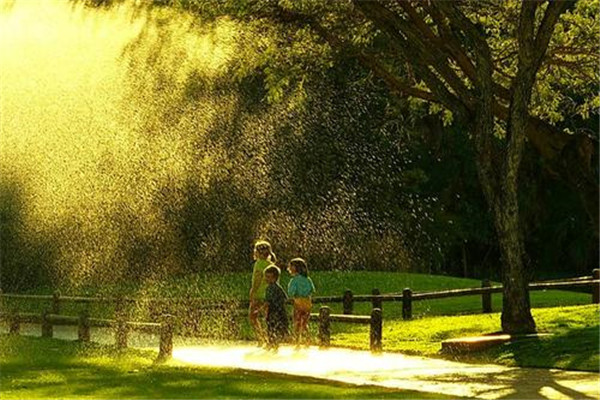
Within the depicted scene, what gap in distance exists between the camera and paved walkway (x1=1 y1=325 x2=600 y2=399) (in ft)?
61.6

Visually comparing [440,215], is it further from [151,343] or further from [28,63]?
[151,343]

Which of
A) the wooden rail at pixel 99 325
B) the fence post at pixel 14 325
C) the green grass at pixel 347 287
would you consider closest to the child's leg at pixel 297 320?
the wooden rail at pixel 99 325

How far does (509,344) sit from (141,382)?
7694mm

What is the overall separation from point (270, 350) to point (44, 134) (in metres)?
20.0

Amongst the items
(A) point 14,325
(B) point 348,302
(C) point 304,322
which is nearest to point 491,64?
(C) point 304,322

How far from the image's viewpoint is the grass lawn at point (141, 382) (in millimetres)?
18672

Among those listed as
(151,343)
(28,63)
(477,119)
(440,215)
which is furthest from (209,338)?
(440,215)

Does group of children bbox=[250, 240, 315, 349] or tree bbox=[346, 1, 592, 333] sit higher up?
tree bbox=[346, 1, 592, 333]

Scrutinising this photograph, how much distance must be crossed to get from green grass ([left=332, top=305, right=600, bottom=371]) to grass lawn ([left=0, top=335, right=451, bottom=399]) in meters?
4.88

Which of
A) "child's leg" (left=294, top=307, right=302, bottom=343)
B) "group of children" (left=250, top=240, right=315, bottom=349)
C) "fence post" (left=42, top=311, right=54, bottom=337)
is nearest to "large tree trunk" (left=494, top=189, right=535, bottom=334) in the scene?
"group of children" (left=250, top=240, right=315, bottom=349)

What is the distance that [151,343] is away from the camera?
1184 inches

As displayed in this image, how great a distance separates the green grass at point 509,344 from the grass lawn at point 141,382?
16.0 ft

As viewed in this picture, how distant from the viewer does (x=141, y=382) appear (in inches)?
812

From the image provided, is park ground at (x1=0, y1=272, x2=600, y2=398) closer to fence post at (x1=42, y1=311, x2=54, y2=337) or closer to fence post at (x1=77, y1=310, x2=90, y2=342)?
fence post at (x1=77, y1=310, x2=90, y2=342)
